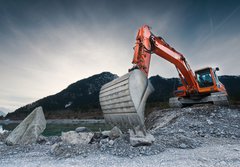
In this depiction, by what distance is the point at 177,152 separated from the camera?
12.2 ft

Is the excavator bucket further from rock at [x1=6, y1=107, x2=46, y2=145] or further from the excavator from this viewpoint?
rock at [x1=6, y1=107, x2=46, y2=145]

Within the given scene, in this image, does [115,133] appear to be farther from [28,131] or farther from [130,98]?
[28,131]

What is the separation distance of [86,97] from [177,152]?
95.5 m

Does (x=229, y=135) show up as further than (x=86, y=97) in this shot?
No

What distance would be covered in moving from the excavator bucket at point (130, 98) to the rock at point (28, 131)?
3236 mm

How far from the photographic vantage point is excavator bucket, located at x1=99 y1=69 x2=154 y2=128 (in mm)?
3703

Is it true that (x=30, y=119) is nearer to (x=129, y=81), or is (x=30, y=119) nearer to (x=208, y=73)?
(x=129, y=81)

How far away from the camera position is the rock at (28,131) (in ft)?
17.4

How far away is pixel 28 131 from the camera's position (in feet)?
18.5

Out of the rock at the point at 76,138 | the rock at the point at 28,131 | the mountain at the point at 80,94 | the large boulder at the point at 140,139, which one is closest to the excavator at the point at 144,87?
the large boulder at the point at 140,139

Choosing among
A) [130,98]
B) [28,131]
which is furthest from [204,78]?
[28,131]

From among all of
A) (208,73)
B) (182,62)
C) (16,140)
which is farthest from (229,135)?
(16,140)

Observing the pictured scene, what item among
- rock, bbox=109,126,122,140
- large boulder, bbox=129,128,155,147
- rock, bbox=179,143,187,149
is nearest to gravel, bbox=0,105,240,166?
rock, bbox=179,143,187,149

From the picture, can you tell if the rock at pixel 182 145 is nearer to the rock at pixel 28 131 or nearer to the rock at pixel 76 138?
the rock at pixel 76 138
